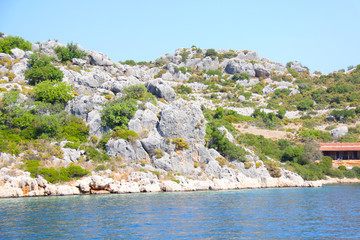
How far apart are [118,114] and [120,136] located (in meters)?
5.45

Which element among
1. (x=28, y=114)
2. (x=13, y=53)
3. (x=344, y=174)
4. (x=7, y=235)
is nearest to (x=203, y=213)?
(x=7, y=235)

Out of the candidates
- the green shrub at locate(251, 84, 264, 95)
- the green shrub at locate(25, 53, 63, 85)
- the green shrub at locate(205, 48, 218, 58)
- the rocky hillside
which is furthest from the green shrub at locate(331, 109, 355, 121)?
the green shrub at locate(25, 53, 63, 85)

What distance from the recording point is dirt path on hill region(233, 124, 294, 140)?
83.4 m

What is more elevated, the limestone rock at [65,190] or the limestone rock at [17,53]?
the limestone rock at [17,53]

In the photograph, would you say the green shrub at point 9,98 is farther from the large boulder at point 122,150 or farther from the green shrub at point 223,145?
the green shrub at point 223,145

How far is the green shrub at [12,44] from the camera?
8713 centimetres

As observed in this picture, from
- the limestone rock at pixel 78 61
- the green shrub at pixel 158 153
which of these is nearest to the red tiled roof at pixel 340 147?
the green shrub at pixel 158 153

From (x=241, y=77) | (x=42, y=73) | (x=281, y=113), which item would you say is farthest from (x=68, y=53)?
(x=241, y=77)

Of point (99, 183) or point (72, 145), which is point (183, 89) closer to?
point (72, 145)

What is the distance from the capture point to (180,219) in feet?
84.0

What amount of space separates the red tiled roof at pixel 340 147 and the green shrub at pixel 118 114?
4286 cm

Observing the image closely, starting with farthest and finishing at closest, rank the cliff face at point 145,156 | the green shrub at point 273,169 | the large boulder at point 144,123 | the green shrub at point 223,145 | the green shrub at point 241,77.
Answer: the green shrub at point 241,77 < the green shrub at point 273,169 < the green shrub at point 223,145 < the large boulder at point 144,123 < the cliff face at point 145,156

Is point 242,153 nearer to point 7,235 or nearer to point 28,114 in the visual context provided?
point 28,114

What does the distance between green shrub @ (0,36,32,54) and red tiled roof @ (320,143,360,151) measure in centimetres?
7847
